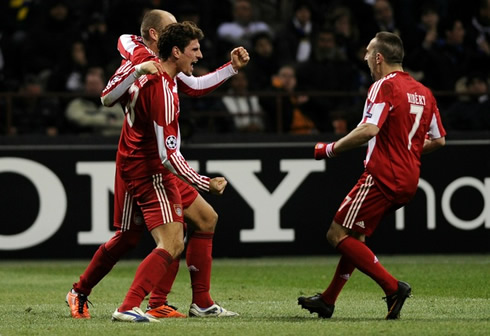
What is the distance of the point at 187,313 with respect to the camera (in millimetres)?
9391

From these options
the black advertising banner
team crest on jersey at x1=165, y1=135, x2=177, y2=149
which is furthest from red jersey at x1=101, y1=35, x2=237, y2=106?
the black advertising banner

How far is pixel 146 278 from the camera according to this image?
823cm

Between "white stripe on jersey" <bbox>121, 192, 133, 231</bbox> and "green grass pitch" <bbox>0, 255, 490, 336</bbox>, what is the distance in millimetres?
702

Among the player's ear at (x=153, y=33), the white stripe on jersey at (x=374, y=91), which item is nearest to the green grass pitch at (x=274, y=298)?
the white stripe on jersey at (x=374, y=91)

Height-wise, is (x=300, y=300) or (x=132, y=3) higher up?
(x=132, y=3)

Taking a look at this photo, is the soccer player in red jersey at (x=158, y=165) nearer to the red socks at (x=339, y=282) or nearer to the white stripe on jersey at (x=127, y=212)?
the white stripe on jersey at (x=127, y=212)

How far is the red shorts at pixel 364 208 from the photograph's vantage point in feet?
28.3

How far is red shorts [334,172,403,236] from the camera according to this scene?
8633mm

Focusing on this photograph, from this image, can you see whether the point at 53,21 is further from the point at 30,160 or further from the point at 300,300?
the point at 300,300

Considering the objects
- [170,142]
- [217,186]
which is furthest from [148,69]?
[217,186]

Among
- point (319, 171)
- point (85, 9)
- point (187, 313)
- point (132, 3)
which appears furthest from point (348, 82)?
point (187, 313)

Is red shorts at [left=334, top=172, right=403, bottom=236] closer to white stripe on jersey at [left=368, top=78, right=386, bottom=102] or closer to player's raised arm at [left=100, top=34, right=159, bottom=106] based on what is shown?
white stripe on jersey at [left=368, top=78, right=386, bottom=102]

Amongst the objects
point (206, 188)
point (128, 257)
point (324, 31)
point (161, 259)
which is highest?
point (324, 31)

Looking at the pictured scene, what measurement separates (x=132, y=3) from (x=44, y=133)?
10.3 ft
